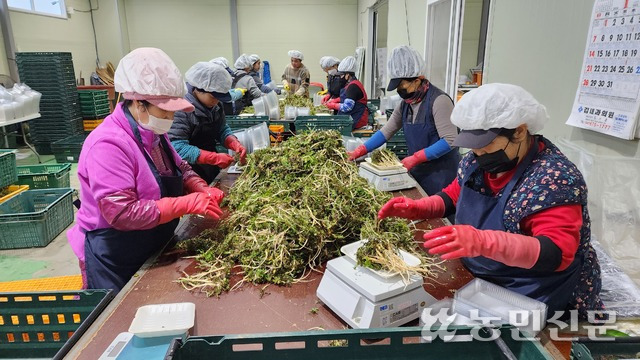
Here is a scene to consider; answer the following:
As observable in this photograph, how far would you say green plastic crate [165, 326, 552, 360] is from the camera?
1025mm

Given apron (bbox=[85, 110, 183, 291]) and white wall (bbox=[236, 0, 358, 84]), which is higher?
white wall (bbox=[236, 0, 358, 84])

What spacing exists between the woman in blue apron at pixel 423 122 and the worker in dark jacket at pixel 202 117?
1.15 meters

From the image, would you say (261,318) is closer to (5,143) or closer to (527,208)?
(527,208)

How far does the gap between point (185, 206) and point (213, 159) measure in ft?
3.87

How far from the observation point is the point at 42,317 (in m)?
1.65

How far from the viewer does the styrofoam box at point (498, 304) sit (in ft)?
4.38

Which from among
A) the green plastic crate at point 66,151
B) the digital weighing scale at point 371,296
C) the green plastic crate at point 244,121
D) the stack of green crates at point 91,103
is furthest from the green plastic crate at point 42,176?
the digital weighing scale at point 371,296

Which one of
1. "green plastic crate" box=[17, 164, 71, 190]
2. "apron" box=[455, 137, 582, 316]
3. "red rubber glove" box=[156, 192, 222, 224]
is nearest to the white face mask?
"red rubber glove" box=[156, 192, 222, 224]

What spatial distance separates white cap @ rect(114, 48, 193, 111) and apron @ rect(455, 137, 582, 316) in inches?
55.6

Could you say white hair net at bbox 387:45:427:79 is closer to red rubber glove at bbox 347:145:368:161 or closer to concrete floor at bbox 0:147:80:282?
red rubber glove at bbox 347:145:368:161

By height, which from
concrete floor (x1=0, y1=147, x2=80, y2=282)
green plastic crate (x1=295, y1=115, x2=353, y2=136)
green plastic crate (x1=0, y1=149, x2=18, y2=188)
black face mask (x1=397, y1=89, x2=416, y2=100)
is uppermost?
black face mask (x1=397, y1=89, x2=416, y2=100)

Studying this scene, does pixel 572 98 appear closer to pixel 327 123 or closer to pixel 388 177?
pixel 388 177

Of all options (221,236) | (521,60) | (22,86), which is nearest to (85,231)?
(221,236)

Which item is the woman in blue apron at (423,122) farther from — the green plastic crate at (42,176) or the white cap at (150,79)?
the green plastic crate at (42,176)
